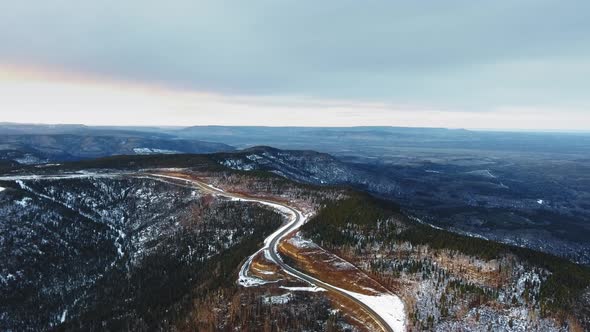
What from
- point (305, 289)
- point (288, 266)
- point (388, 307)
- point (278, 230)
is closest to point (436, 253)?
point (388, 307)

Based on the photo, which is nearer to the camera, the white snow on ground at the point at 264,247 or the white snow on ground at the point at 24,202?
the white snow on ground at the point at 264,247

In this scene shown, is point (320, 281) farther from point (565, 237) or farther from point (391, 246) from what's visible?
point (565, 237)

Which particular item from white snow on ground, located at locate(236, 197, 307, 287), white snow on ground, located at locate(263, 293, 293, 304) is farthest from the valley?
white snow on ground, located at locate(236, 197, 307, 287)

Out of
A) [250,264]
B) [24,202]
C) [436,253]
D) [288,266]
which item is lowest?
[250,264]

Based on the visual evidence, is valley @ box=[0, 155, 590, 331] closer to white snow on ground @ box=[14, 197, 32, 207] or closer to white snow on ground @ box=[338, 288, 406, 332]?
white snow on ground @ box=[338, 288, 406, 332]

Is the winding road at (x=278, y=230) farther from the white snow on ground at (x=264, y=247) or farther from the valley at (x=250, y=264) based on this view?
the valley at (x=250, y=264)

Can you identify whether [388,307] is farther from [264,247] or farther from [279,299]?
[264,247]

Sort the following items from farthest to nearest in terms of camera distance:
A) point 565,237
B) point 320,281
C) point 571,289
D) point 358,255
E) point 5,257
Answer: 1. point 565,237
2. point 5,257
3. point 358,255
4. point 320,281
5. point 571,289

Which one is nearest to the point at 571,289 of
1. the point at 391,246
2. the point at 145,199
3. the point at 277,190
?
the point at 391,246

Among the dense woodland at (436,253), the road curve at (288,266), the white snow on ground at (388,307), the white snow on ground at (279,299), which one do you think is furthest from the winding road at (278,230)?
the white snow on ground at (279,299)

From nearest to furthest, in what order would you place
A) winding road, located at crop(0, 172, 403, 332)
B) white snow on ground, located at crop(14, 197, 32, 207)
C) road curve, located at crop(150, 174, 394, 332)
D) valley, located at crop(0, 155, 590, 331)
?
road curve, located at crop(150, 174, 394, 332) < valley, located at crop(0, 155, 590, 331) < winding road, located at crop(0, 172, 403, 332) < white snow on ground, located at crop(14, 197, 32, 207)

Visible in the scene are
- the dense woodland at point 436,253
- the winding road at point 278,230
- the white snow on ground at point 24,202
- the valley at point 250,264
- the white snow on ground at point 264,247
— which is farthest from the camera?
the white snow on ground at point 24,202
